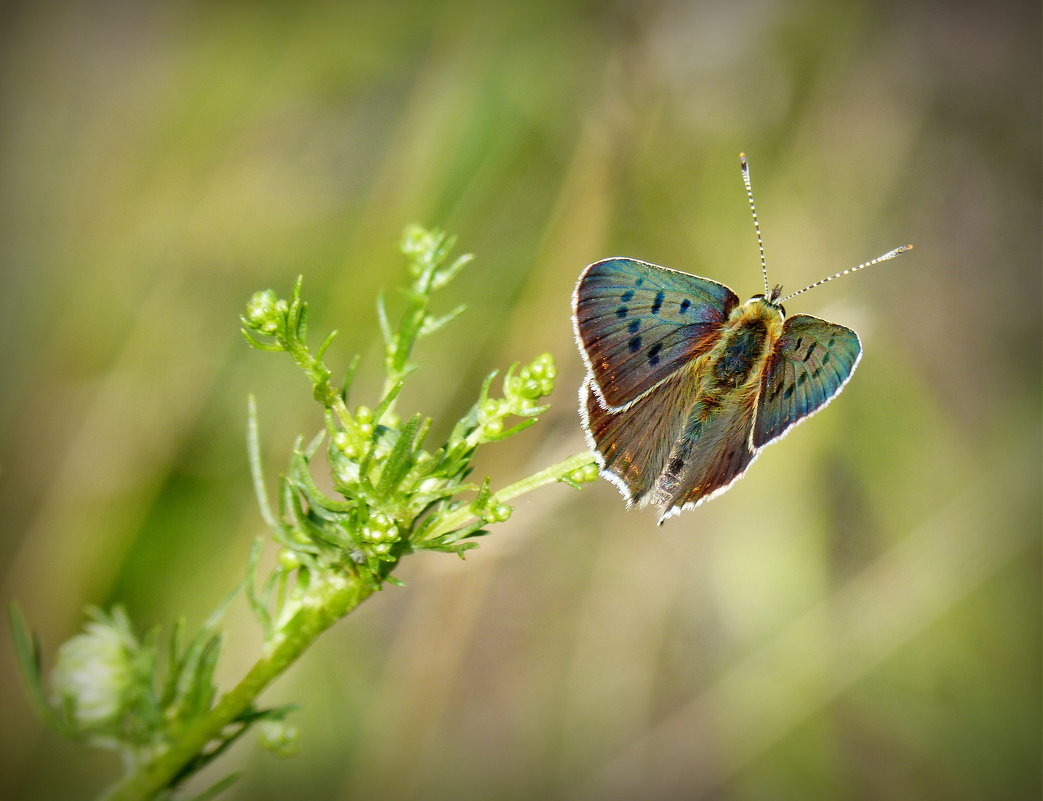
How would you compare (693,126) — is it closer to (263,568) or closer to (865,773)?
(263,568)

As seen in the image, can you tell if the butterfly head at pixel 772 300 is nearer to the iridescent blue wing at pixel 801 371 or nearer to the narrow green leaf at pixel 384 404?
the iridescent blue wing at pixel 801 371

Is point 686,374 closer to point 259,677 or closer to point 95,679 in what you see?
point 259,677

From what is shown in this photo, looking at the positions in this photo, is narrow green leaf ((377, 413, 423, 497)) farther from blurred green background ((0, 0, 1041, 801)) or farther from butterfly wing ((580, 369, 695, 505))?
A: blurred green background ((0, 0, 1041, 801))

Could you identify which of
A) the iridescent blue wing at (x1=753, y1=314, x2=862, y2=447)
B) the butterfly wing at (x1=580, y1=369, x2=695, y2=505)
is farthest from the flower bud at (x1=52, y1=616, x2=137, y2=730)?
the iridescent blue wing at (x1=753, y1=314, x2=862, y2=447)

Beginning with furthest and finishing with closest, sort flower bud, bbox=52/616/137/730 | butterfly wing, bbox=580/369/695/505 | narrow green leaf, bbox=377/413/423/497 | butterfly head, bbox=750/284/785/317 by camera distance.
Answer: butterfly head, bbox=750/284/785/317, butterfly wing, bbox=580/369/695/505, flower bud, bbox=52/616/137/730, narrow green leaf, bbox=377/413/423/497

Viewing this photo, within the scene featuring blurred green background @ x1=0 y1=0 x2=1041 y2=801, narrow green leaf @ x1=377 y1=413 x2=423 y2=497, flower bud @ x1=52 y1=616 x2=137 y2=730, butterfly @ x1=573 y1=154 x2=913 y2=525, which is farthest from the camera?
blurred green background @ x1=0 y1=0 x2=1041 y2=801

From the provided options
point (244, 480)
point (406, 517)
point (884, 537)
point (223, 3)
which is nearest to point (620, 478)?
point (406, 517)

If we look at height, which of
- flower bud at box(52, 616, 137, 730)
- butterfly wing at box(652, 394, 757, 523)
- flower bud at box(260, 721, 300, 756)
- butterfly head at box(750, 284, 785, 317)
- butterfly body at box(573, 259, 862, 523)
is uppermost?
butterfly head at box(750, 284, 785, 317)
